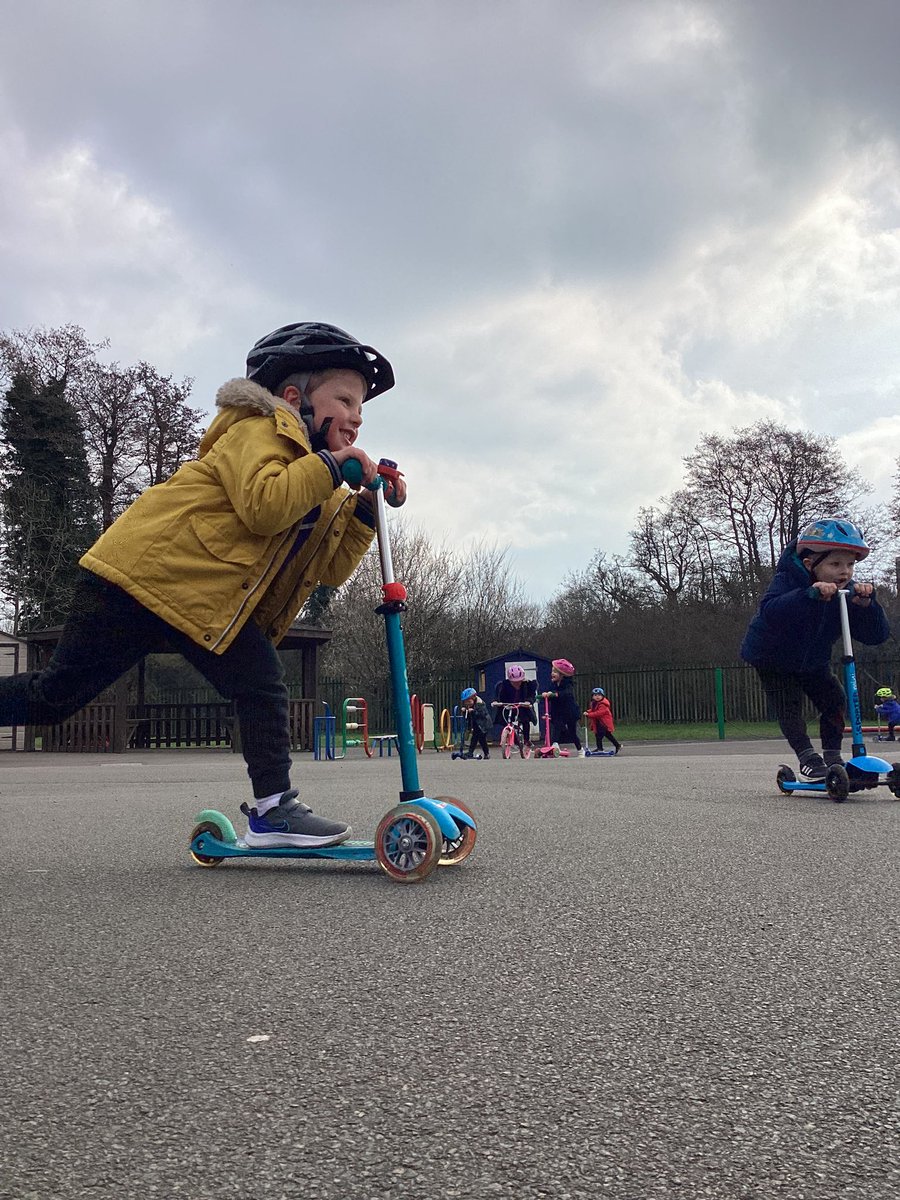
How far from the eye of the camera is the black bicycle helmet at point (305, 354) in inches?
149

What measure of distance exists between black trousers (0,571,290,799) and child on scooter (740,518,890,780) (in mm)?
3911

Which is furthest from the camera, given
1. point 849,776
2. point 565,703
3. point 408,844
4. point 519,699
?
point 519,699

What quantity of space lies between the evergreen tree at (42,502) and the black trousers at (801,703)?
27.0 meters

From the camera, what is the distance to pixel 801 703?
6953 millimetres

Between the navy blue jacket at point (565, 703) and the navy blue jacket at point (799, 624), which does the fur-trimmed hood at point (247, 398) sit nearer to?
the navy blue jacket at point (799, 624)

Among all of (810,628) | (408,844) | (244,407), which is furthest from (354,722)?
(408,844)

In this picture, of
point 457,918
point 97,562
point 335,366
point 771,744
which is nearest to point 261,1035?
point 457,918

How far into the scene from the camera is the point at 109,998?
1.96 metres

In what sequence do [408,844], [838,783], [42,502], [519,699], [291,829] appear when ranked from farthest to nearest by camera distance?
1. [42,502]
2. [519,699]
3. [838,783]
4. [291,829]
5. [408,844]

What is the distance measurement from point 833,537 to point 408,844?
13.8 ft

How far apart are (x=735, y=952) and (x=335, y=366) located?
2486 millimetres

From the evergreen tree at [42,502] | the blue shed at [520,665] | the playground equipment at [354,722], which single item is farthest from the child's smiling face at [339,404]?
the evergreen tree at [42,502]

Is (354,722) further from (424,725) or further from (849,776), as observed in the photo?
(849,776)

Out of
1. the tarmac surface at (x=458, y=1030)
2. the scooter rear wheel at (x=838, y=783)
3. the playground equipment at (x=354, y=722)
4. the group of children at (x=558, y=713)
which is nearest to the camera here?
the tarmac surface at (x=458, y=1030)
